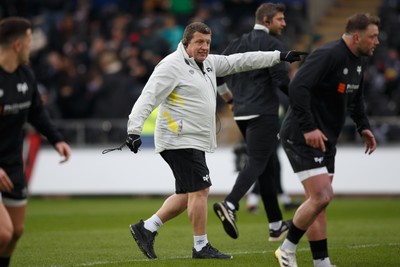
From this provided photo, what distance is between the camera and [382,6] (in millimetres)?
24281

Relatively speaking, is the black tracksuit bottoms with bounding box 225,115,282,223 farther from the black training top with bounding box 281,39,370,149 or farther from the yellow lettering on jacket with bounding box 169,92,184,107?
the black training top with bounding box 281,39,370,149

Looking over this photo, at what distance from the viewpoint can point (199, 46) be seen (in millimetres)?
9898

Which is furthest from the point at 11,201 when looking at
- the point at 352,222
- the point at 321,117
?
the point at 352,222

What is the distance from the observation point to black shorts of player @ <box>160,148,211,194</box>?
388 inches

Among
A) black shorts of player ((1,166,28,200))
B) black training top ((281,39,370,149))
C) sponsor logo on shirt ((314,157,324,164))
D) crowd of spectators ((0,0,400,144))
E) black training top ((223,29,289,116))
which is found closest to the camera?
black shorts of player ((1,166,28,200))

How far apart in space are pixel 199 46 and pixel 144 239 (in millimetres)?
2154

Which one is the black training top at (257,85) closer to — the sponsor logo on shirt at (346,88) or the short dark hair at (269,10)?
the short dark hair at (269,10)

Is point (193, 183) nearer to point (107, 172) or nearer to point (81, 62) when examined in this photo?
point (107, 172)

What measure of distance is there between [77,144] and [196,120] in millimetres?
12189

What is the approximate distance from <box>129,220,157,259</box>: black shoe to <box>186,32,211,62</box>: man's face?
6.33ft

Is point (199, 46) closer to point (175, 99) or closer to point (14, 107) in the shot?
point (175, 99)

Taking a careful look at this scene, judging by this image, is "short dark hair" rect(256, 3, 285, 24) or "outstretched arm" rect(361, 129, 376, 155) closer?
"outstretched arm" rect(361, 129, 376, 155)

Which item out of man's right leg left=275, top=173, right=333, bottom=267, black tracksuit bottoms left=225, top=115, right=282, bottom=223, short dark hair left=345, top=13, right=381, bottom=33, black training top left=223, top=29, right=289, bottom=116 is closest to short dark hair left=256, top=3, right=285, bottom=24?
black training top left=223, top=29, right=289, bottom=116

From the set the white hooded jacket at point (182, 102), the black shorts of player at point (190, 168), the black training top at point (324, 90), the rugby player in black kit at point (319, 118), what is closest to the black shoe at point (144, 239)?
the black shorts of player at point (190, 168)
